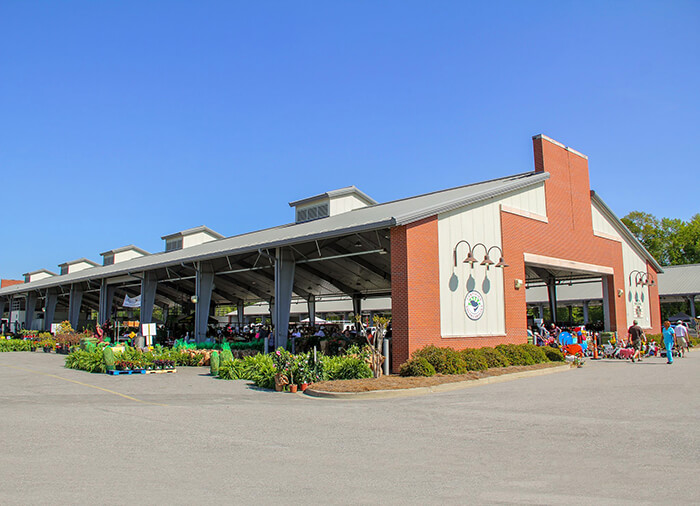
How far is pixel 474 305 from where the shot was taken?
62.8ft

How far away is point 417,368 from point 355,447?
8.02m

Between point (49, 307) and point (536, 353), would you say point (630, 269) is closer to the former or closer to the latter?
point (536, 353)

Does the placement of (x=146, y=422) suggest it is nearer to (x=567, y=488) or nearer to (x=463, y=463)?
(x=463, y=463)

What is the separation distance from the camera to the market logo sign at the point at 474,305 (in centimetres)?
1890

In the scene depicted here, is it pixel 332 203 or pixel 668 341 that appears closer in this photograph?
pixel 668 341

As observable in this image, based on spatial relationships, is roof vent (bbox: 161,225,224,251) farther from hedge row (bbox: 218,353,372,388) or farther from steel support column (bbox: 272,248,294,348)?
hedge row (bbox: 218,353,372,388)

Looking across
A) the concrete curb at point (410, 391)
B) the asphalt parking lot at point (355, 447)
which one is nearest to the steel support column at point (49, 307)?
the asphalt parking lot at point (355, 447)

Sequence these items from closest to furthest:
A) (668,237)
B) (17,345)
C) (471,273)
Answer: (471,273), (17,345), (668,237)

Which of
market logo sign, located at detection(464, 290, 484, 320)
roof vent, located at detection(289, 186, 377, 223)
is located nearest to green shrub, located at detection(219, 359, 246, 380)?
market logo sign, located at detection(464, 290, 484, 320)

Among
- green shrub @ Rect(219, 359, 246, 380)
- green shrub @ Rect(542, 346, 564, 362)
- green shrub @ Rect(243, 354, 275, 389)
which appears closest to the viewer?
green shrub @ Rect(243, 354, 275, 389)

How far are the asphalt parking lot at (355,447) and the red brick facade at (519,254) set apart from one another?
11.4ft

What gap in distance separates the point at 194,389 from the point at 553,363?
12.1 meters

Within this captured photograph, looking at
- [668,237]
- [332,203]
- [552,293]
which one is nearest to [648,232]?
[668,237]

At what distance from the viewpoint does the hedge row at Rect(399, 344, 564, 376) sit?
15781 mm
